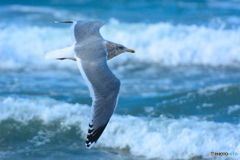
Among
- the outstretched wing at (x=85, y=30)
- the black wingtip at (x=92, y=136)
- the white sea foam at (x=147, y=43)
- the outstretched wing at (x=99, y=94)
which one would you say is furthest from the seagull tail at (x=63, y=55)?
the white sea foam at (x=147, y=43)

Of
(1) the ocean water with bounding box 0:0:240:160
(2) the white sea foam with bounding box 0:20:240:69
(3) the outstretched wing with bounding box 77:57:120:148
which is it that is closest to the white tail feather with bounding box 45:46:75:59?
(3) the outstretched wing with bounding box 77:57:120:148

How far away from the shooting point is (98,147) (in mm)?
3619

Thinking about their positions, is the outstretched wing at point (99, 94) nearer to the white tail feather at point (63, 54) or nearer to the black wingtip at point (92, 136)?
the black wingtip at point (92, 136)

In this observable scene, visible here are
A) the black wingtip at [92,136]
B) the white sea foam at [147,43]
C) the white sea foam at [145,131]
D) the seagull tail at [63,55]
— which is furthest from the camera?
the white sea foam at [147,43]

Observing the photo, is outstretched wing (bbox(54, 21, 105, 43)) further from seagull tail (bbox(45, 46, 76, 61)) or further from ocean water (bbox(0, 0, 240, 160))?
ocean water (bbox(0, 0, 240, 160))

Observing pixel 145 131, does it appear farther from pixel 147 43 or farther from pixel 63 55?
pixel 147 43

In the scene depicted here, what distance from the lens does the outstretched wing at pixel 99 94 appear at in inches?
106

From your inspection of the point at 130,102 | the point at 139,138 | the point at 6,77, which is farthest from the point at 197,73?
the point at 6,77

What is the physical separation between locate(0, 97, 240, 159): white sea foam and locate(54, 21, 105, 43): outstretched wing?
105 cm

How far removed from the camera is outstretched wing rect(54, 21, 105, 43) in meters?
3.36

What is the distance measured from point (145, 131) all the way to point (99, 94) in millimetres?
1219

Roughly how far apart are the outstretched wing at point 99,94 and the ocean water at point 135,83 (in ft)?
2.60

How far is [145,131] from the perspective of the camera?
3.83 meters

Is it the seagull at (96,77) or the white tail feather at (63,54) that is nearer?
the seagull at (96,77)
